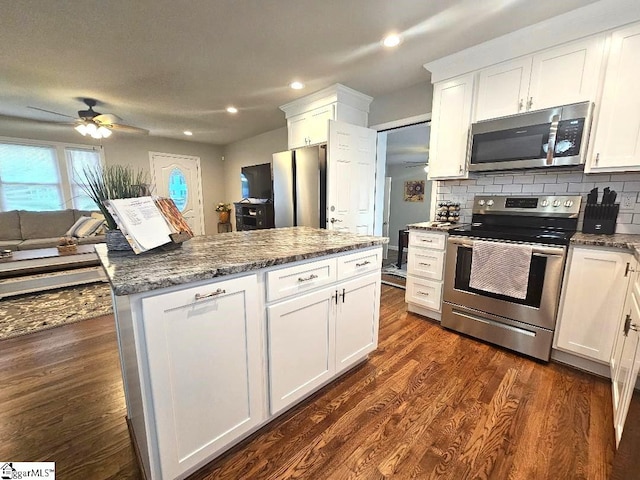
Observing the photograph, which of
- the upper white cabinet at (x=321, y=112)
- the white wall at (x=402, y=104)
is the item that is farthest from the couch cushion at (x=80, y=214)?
the white wall at (x=402, y=104)

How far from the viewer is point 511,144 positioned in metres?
2.17

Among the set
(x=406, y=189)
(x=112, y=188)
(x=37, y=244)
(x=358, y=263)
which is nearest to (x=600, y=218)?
(x=358, y=263)

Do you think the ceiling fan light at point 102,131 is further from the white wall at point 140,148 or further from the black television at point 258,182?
the black television at point 258,182

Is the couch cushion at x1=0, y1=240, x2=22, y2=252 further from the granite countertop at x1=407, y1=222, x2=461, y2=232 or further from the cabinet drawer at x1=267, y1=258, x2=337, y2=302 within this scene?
the granite countertop at x1=407, y1=222, x2=461, y2=232

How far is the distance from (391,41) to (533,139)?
137 cm

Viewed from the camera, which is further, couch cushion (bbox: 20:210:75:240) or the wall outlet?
couch cushion (bbox: 20:210:75:240)

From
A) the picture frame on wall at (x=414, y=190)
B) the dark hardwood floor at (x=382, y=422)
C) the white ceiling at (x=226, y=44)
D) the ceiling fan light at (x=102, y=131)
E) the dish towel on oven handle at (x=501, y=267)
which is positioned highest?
the white ceiling at (x=226, y=44)

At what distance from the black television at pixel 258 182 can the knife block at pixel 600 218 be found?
12.0 ft

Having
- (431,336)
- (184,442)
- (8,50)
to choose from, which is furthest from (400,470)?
(8,50)

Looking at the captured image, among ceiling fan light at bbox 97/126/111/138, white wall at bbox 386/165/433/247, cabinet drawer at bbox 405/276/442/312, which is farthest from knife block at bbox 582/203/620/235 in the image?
ceiling fan light at bbox 97/126/111/138

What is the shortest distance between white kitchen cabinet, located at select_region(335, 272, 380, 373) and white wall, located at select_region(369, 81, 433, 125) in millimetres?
2280

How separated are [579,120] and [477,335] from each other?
1765mm

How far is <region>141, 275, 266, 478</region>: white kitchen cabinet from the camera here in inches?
36.8

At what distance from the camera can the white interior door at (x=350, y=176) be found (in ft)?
9.77
